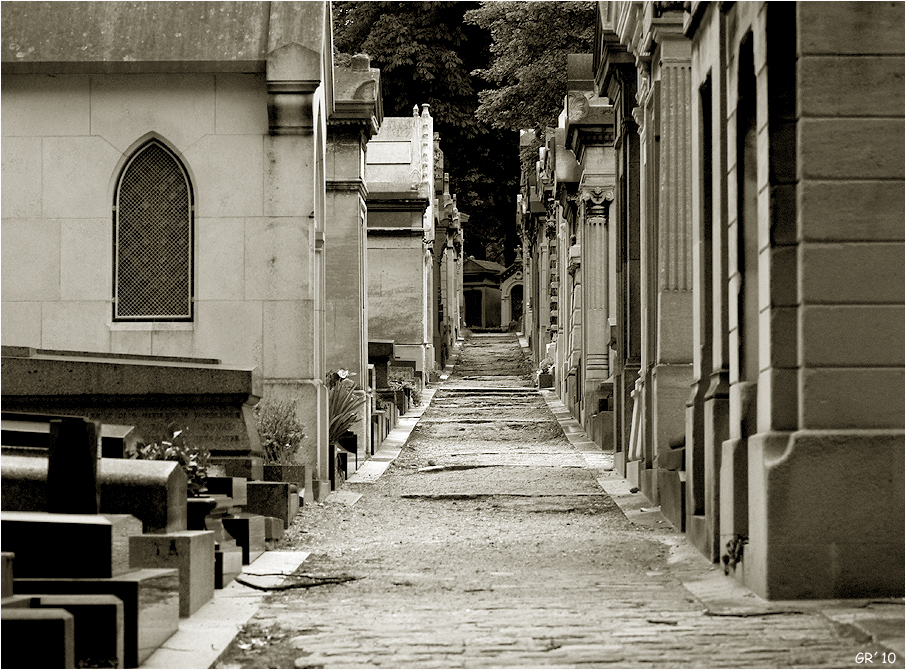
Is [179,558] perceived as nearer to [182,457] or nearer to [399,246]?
[182,457]

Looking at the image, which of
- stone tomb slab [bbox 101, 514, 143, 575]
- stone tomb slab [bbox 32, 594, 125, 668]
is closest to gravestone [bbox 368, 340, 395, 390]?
stone tomb slab [bbox 101, 514, 143, 575]

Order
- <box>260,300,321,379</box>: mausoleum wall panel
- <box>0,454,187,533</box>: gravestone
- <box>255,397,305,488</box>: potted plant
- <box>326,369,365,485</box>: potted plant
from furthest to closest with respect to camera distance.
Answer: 1. <box>326,369,365,485</box>: potted plant
2. <box>260,300,321,379</box>: mausoleum wall panel
3. <box>255,397,305,488</box>: potted plant
4. <box>0,454,187,533</box>: gravestone

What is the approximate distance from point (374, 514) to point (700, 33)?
17.8 ft

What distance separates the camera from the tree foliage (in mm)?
41156

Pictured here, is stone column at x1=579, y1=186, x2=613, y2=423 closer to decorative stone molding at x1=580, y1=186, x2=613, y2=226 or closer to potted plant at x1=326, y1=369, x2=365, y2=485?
decorative stone molding at x1=580, y1=186, x2=613, y2=226

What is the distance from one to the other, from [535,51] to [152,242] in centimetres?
2852

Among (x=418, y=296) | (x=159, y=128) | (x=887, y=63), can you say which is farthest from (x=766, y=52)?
(x=418, y=296)

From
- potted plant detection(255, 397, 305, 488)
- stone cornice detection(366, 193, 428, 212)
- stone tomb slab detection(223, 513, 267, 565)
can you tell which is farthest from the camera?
stone cornice detection(366, 193, 428, 212)

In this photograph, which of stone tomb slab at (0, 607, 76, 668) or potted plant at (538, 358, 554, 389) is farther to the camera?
potted plant at (538, 358, 554, 389)

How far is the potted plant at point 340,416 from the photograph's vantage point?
16359 mm

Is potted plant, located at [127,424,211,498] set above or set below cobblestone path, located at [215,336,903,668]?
above

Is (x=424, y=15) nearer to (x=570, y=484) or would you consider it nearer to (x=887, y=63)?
(x=570, y=484)

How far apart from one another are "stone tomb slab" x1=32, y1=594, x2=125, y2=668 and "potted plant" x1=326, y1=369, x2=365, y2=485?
31.1 ft

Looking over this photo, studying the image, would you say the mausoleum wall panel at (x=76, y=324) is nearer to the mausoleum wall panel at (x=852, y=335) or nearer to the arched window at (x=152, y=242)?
the arched window at (x=152, y=242)
